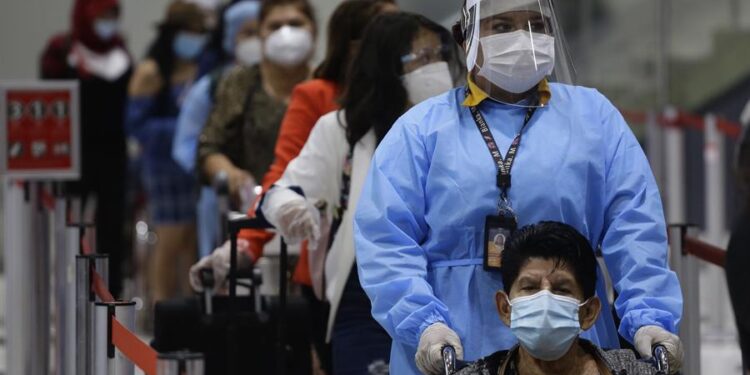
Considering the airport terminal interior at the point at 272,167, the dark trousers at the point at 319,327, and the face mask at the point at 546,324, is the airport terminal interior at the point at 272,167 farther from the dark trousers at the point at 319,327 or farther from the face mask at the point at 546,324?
the face mask at the point at 546,324

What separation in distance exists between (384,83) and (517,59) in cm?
95

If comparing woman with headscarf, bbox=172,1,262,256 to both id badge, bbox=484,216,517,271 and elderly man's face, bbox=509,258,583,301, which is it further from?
elderly man's face, bbox=509,258,583,301

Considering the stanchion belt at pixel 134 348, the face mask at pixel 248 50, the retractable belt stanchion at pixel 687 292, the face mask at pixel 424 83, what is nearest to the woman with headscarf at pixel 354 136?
the face mask at pixel 424 83

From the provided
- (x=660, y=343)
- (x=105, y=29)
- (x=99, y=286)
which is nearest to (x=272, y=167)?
(x=99, y=286)

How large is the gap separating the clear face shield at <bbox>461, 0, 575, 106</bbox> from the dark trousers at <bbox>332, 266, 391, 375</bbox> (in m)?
0.93

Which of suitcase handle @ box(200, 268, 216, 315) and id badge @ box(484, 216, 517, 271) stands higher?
id badge @ box(484, 216, 517, 271)

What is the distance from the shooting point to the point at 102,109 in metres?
11.1

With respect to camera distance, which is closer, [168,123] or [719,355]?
[719,355]

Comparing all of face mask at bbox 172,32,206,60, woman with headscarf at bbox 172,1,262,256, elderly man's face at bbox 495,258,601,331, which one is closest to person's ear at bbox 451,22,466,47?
elderly man's face at bbox 495,258,601,331

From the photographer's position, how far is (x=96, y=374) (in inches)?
193

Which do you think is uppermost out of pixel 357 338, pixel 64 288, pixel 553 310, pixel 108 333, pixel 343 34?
pixel 343 34

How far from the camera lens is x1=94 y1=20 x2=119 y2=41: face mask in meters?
11.2

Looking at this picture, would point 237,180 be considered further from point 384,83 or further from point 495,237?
point 495,237

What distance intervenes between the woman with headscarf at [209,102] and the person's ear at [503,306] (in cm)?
433
